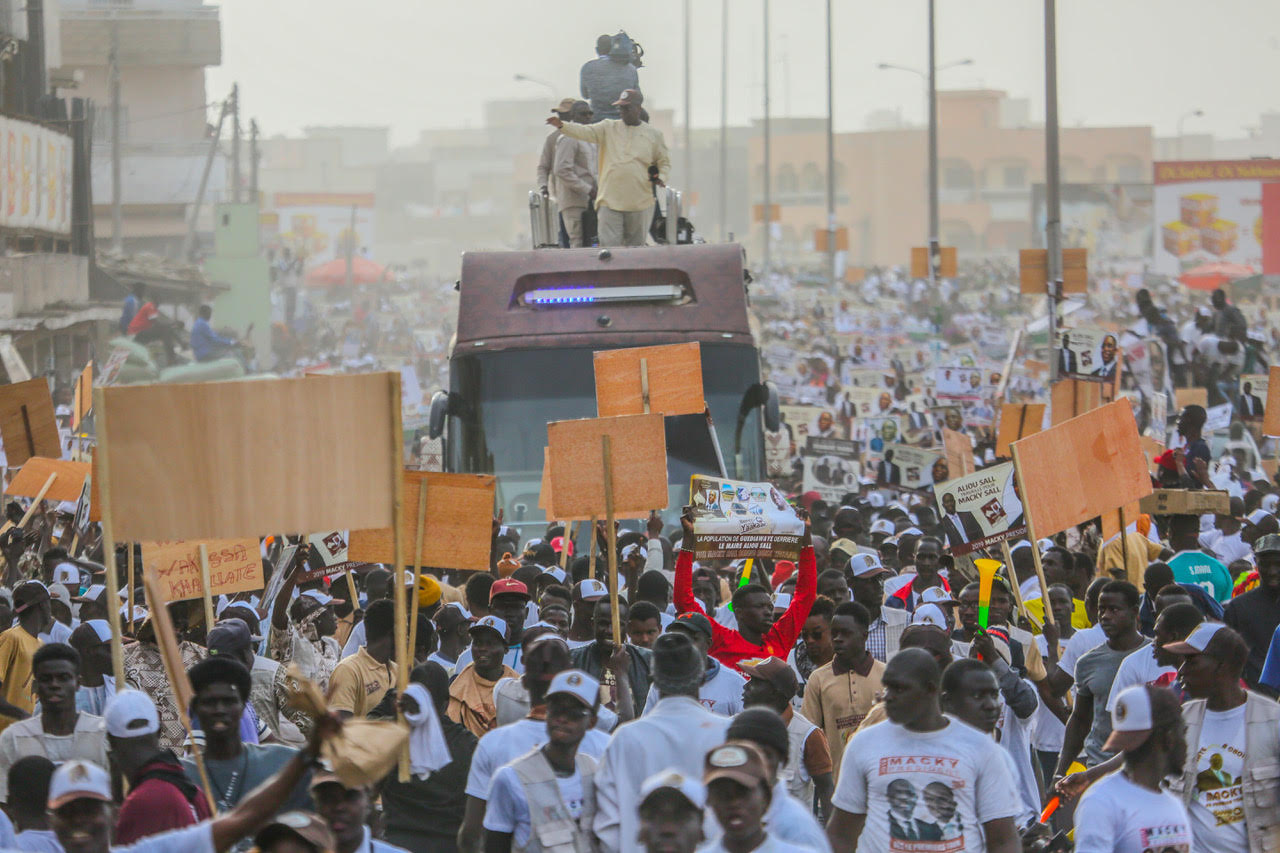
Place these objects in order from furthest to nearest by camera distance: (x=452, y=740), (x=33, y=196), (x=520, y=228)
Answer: (x=520, y=228) → (x=33, y=196) → (x=452, y=740)

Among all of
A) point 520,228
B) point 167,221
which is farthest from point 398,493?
point 520,228

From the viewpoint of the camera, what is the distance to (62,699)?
621 cm

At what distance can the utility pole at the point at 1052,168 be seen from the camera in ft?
64.6

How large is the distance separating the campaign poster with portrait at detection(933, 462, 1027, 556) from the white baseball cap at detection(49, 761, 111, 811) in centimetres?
561

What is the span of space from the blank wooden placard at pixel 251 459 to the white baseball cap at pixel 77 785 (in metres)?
1.24

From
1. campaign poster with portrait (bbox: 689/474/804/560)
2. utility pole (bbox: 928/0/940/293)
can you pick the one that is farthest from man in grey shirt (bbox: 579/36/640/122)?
utility pole (bbox: 928/0/940/293)

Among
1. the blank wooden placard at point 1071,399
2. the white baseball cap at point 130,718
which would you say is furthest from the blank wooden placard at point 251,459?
the blank wooden placard at point 1071,399

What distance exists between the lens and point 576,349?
13555mm

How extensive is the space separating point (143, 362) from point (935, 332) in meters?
14.8

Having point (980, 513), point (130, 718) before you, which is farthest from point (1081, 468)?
point (130, 718)

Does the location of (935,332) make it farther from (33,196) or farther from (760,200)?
(760,200)

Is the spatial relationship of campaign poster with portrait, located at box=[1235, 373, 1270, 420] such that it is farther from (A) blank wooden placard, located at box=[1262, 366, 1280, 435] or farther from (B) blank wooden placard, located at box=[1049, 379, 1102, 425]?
(A) blank wooden placard, located at box=[1262, 366, 1280, 435]

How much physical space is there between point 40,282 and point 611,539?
67.0ft

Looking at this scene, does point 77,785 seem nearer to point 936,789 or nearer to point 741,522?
point 936,789
